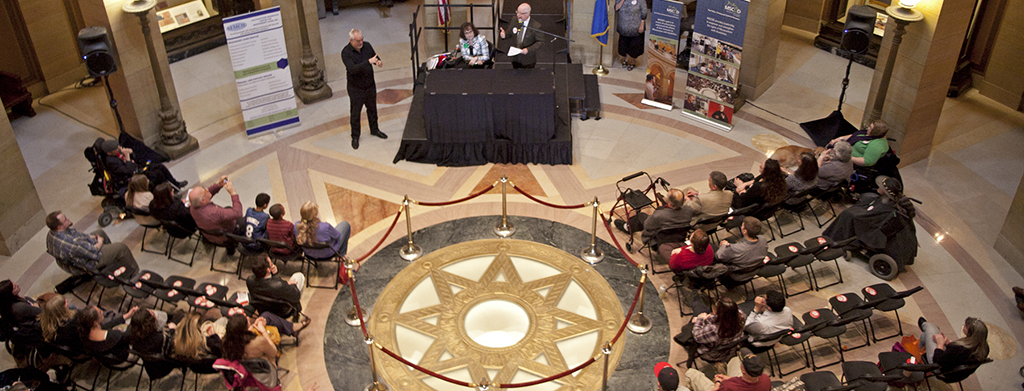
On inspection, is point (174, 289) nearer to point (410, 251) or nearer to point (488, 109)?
point (410, 251)

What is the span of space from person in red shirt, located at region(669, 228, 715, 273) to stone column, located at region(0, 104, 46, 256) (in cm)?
779

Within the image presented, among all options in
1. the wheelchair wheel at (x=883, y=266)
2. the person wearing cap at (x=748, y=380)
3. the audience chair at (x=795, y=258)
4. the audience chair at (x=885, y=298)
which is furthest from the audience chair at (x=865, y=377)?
the wheelchair wheel at (x=883, y=266)

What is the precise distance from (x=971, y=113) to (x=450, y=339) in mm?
9361

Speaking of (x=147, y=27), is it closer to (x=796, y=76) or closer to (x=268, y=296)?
(x=268, y=296)

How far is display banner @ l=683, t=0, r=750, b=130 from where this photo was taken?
1038cm

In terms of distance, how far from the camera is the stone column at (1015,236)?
27.3 feet

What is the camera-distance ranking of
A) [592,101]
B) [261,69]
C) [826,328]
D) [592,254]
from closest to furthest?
[826,328] → [592,254] → [261,69] → [592,101]

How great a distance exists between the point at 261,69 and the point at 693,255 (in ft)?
22.8

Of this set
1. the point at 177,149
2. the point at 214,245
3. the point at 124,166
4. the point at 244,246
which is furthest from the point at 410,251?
the point at 177,149

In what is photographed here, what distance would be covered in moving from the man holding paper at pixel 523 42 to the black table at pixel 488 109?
22.2 inches

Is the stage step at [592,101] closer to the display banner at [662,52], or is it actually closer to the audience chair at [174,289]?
the display banner at [662,52]

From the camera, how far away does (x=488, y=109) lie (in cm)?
1016

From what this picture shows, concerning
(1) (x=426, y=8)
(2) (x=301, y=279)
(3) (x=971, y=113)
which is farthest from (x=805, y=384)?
(1) (x=426, y=8)

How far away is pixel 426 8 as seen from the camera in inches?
546
